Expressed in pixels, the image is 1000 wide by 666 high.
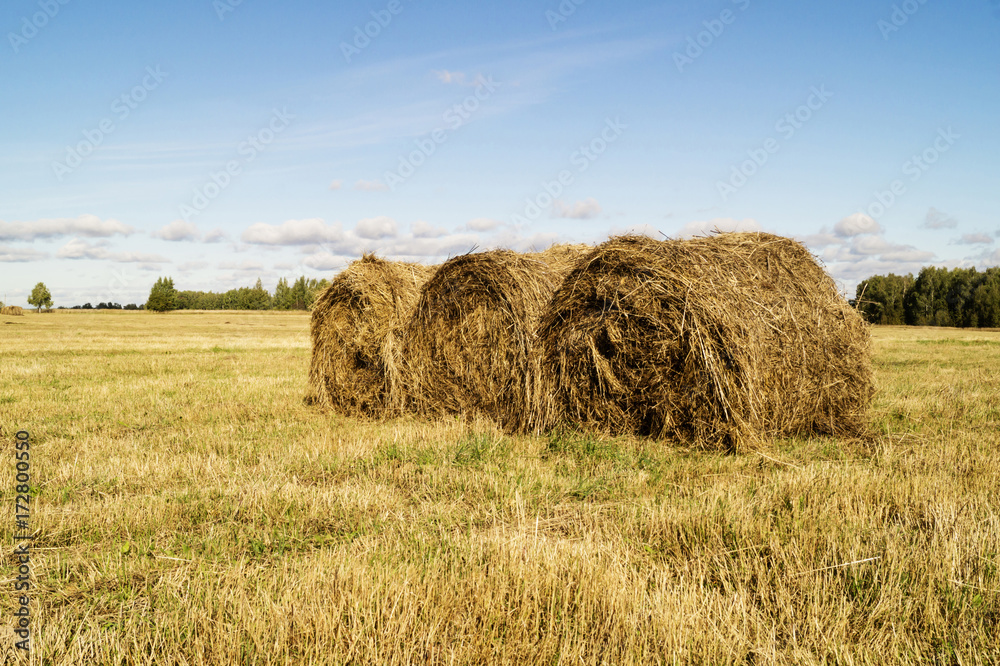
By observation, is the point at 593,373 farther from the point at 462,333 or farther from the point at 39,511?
the point at 39,511

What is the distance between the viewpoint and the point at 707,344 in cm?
664

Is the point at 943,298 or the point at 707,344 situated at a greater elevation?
the point at 943,298

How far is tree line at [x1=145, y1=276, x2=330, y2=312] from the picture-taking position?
90312mm

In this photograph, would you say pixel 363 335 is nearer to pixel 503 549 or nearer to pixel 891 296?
pixel 503 549

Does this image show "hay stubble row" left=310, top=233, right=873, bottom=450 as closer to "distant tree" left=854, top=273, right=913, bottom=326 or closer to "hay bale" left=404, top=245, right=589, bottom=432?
"hay bale" left=404, top=245, right=589, bottom=432

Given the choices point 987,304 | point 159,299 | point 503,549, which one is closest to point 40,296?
point 159,299

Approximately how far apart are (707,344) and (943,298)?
3155 inches

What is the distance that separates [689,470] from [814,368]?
2598mm

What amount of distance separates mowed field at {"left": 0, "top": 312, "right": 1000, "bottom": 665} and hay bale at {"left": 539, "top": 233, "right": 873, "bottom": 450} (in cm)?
48

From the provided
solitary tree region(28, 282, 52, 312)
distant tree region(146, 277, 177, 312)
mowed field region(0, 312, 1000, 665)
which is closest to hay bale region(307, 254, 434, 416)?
mowed field region(0, 312, 1000, 665)

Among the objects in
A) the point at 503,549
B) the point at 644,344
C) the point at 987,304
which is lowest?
the point at 503,549

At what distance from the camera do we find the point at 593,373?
304 inches

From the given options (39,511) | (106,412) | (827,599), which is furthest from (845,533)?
(106,412)

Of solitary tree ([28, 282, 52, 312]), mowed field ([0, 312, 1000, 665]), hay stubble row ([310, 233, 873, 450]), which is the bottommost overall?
mowed field ([0, 312, 1000, 665])
